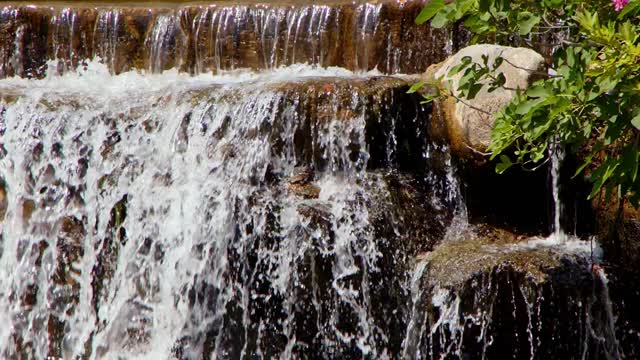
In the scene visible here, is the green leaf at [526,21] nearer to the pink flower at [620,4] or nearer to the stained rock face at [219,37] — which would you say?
the pink flower at [620,4]

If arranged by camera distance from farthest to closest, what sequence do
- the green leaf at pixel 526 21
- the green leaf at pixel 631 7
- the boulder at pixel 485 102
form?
the boulder at pixel 485 102, the green leaf at pixel 526 21, the green leaf at pixel 631 7

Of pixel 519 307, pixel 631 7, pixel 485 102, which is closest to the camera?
pixel 631 7

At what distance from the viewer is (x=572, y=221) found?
7250 mm

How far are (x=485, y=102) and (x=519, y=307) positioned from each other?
1.51 meters

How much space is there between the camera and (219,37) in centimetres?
986

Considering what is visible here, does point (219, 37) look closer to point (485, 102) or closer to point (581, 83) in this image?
point (485, 102)

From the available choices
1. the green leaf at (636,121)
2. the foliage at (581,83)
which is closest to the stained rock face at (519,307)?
the foliage at (581,83)

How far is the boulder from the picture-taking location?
7074 millimetres

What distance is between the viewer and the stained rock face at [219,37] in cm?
933

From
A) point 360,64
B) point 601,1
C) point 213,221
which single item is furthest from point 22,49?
point 601,1

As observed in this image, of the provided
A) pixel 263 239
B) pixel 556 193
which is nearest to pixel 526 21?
pixel 556 193

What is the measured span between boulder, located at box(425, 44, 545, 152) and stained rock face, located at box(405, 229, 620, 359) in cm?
96

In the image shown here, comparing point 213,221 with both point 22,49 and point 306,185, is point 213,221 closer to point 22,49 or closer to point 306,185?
point 306,185

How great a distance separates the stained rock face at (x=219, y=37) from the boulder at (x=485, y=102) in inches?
72.0
